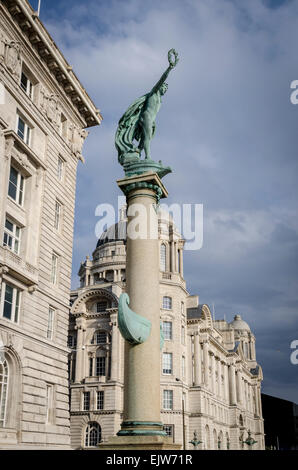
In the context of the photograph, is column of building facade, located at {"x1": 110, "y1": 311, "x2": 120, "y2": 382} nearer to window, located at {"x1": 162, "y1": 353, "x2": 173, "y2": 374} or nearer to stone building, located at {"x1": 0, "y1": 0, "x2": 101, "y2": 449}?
window, located at {"x1": 162, "y1": 353, "x2": 173, "y2": 374}

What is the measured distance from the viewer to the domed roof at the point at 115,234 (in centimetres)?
9274

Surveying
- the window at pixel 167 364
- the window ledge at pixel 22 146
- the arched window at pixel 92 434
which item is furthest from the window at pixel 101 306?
the window ledge at pixel 22 146

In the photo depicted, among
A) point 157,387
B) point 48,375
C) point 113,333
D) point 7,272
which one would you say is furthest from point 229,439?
point 157,387

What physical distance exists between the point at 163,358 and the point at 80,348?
35.7ft

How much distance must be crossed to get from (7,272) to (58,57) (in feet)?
49.5

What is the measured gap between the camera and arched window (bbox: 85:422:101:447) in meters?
61.6

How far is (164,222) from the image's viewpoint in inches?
3231

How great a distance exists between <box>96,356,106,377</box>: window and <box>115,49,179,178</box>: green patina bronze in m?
50.9

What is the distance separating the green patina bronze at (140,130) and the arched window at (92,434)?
167 feet

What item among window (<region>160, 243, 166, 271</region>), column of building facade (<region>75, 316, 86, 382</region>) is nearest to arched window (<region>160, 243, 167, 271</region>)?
window (<region>160, 243, 166, 271</region>)

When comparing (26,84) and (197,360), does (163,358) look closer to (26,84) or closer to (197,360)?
(197,360)

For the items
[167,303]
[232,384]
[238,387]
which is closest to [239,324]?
[238,387]

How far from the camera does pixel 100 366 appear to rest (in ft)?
216
